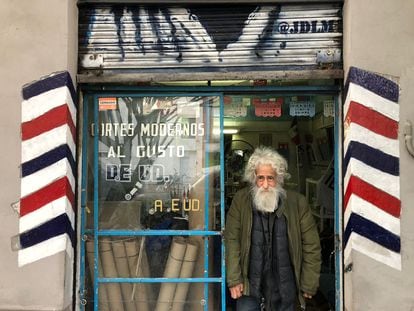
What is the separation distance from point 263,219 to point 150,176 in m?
1.07

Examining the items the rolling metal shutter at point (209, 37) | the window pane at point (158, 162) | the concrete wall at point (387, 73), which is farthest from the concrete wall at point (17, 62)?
the concrete wall at point (387, 73)

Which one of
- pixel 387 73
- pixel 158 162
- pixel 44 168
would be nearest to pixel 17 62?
pixel 44 168

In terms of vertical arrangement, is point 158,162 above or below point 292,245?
above

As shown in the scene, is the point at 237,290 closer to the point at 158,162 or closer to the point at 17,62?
the point at 158,162

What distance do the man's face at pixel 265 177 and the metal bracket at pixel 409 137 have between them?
1099mm

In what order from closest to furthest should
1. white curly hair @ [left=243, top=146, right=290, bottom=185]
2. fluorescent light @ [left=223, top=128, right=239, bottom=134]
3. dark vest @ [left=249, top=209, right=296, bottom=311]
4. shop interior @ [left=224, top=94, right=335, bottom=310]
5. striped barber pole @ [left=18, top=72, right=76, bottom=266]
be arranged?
striped barber pole @ [left=18, top=72, right=76, bottom=266], dark vest @ [left=249, top=209, right=296, bottom=311], white curly hair @ [left=243, top=146, right=290, bottom=185], shop interior @ [left=224, top=94, right=335, bottom=310], fluorescent light @ [left=223, top=128, right=239, bottom=134]

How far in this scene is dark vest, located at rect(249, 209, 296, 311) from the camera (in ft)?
13.6

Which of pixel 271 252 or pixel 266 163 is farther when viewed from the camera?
pixel 266 163

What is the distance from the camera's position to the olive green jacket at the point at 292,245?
4164 millimetres

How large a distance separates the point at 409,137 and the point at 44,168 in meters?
2.94

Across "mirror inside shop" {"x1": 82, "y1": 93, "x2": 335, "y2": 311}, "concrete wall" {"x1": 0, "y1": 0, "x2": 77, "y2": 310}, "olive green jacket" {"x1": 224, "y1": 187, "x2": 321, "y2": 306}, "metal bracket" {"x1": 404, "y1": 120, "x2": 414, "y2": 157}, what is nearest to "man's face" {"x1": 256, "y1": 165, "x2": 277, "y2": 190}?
"olive green jacket" {"x1": 224, "y1": 187, "x2": 321, "y2": 306}

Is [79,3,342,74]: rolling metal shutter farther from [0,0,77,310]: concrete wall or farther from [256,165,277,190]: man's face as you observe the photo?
[256,165,277,190]: man's face

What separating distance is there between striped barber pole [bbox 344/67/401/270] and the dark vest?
54cm

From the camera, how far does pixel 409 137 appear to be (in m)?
3.93
